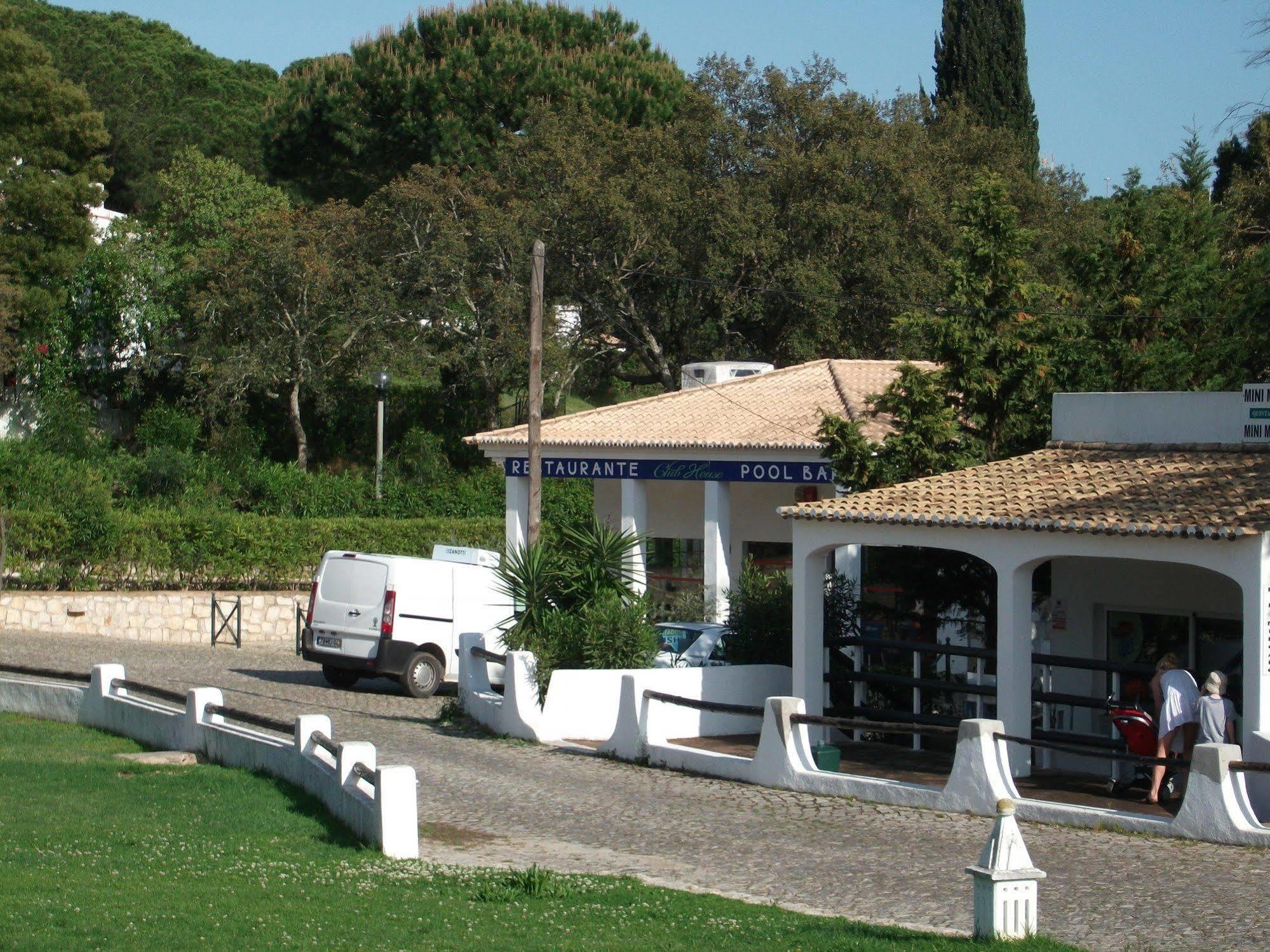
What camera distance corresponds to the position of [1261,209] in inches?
1441

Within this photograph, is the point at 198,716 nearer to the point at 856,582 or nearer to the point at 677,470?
the point at 856,582

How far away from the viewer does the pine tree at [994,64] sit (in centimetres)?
5303

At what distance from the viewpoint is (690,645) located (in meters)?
19.5

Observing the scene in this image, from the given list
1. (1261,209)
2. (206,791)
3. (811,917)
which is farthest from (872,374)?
(811,917)

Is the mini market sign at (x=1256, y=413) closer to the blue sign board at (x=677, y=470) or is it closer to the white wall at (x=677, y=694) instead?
the white wall at (x=677, y=694)

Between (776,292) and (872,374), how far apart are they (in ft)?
33.2

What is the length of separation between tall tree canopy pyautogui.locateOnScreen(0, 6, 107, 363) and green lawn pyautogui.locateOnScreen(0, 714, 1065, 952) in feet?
93.0

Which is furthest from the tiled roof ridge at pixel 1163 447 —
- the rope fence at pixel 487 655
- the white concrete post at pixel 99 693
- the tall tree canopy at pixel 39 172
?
the tall tree canopy at pixel 39 172

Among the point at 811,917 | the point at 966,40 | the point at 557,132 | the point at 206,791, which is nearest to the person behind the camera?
the point at 811,917

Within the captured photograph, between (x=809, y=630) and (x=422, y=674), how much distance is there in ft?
24.2

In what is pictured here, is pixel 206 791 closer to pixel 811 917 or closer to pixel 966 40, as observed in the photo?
pixel 811 917

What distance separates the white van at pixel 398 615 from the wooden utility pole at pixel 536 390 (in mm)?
1131

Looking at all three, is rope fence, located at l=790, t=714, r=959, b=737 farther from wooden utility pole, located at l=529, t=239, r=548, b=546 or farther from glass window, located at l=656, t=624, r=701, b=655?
wooden utility pole, located at l=529, t=239, r=548, b=546

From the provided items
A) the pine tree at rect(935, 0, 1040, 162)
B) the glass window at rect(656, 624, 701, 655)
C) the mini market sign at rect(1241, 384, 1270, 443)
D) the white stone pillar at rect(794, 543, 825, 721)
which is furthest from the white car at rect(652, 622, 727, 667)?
the pine tree at rect(935, 0, 1040, 162)
